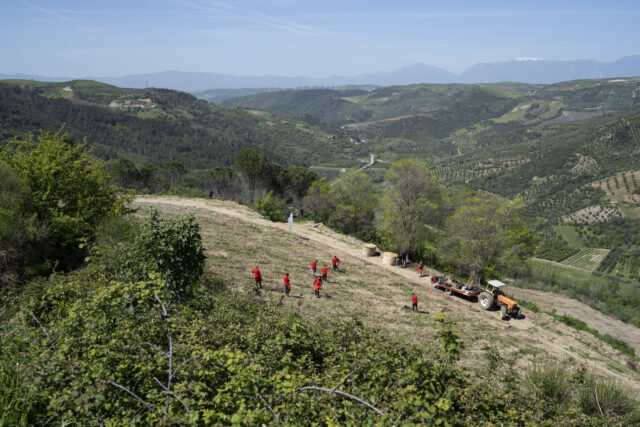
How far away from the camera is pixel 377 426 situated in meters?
4.09

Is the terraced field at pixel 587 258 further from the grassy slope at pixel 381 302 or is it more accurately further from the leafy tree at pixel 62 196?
the leafy tree at pixel 62 196

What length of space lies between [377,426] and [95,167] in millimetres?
19906

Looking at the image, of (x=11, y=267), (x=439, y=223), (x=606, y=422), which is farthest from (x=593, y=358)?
(x=11, y=267)

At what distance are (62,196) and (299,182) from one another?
44.9 metres

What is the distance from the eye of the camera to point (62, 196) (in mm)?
16844

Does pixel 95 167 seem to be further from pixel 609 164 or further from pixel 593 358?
pixel 609 164

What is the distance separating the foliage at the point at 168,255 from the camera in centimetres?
1122

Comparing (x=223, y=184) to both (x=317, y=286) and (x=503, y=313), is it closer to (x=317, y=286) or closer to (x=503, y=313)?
(x=317, y=286)

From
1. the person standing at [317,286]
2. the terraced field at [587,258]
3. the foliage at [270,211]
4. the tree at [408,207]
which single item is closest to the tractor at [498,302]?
the tree at [408,207]

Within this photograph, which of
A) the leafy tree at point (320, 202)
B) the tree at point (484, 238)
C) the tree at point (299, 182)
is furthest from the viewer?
the tree at point (299, 182)

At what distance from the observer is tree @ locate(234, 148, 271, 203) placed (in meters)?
57.9

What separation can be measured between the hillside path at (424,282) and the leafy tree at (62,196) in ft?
54.9

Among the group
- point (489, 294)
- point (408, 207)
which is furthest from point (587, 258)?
point (489, 294)

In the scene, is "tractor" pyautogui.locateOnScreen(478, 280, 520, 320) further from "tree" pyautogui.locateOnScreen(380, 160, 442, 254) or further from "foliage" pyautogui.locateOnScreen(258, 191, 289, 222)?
"foliage" pyautogui.locateOnScreen(258, 191, 289, 222)
